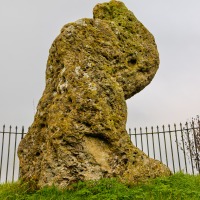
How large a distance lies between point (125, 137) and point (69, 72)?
73.5 inches

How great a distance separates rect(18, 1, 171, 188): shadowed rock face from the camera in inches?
224

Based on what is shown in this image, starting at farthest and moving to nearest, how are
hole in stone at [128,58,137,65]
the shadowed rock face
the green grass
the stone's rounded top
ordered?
hole in stone at [128,58,137,65] < the stone's rounded top < the shadowed rock face < the green grass

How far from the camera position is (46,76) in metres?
7.22

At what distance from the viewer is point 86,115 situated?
5.90m

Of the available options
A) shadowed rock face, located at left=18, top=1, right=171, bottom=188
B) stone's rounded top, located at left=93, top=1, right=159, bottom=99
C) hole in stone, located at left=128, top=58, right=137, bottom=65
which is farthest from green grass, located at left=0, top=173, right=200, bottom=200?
hole in stone, located at left=128, top=58, right=137, bottom=65

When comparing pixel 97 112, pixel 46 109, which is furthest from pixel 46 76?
pixel 97 112

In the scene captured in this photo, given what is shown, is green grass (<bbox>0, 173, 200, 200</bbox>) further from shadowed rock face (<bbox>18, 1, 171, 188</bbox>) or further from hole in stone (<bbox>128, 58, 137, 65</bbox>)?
hole in stone (<bbox>128, 58, 137, 65</bbox>)

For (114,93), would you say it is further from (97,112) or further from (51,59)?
(51,59)

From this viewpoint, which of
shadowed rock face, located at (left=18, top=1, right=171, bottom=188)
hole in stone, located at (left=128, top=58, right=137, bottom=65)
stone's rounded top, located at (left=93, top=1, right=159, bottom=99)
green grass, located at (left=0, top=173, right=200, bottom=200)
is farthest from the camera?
hole in stone, located at (left=128, top=58, right=137, bottom=65)

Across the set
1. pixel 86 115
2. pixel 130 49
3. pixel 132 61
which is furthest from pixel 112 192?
pixel 130 49

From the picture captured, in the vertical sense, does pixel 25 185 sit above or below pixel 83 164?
below

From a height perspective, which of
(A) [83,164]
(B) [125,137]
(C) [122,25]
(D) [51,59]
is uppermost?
(C) [122,25]

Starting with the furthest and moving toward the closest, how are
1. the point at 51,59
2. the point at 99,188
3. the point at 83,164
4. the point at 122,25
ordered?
the point at 122,25
the point at 51,59
the point at 83,164
the point at 99,188

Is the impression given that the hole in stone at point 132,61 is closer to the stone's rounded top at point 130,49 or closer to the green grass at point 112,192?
the stone's rounded top at point 130,49
